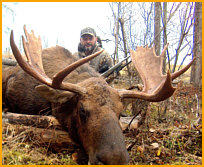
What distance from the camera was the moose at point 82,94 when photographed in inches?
117

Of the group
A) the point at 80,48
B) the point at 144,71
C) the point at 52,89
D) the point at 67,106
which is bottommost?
the point at 67,106

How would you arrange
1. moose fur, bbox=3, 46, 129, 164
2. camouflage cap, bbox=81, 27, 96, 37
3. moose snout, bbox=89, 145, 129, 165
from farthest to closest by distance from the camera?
camouflage cap, bbox=81, 27, 96, 37
moose fur, bbox=3, 46, 129, 164
moose snout, bbox=89, 145, 129, 165

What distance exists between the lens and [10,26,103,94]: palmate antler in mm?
3096

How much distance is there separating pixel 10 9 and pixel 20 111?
8094mm

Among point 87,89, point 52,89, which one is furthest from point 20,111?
point 87,89

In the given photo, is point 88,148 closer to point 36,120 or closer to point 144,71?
point 36,120

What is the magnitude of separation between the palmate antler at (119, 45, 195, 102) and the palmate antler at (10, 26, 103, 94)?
101 centimetres

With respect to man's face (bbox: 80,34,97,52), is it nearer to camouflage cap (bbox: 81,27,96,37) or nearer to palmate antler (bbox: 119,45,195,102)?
camouflage cap (bbox: 81,27,96,37)

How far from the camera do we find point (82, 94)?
3.48 metres

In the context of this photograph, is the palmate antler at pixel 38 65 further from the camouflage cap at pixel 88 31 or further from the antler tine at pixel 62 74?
the camouflage cap at pixel 88 31

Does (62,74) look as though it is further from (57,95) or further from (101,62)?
(101,62)

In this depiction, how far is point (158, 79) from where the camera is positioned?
4.22 metres

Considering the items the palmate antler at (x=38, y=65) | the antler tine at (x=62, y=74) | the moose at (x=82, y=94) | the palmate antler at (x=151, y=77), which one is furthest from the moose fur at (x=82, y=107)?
the palmate antler at (x=151, y=77)

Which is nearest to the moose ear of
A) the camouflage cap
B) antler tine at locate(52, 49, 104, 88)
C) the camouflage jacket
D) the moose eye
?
antler tine at locate(52, 49, 104, 88)
